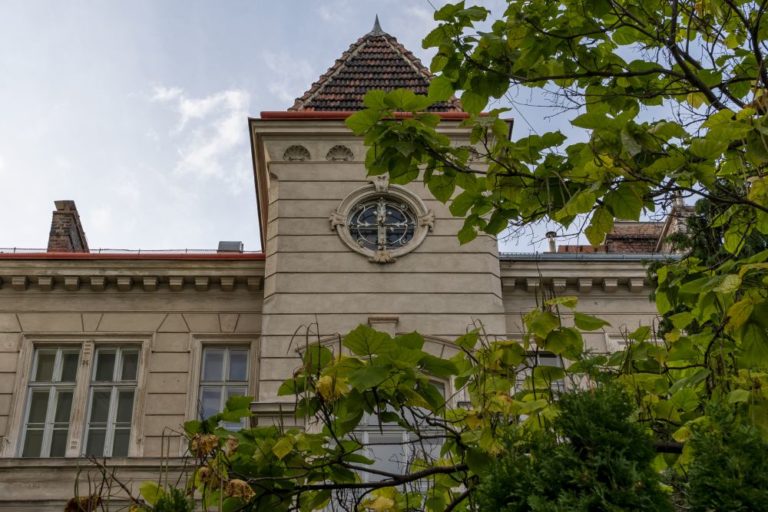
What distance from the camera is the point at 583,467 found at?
15.4ft

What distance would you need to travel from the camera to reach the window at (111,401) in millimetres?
14539

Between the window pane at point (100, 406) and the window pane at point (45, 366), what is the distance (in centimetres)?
85

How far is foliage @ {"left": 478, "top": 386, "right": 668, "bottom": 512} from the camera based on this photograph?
460 centimetres

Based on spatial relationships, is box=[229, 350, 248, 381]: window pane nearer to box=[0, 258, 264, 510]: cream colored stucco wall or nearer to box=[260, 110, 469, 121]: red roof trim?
box=[0, 258, 264, 510]: cream colored stucco wall

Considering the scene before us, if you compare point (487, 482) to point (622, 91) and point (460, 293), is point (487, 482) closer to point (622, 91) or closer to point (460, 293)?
point (622, 91)

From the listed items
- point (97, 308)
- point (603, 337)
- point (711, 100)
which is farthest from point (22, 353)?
point (711, 100)

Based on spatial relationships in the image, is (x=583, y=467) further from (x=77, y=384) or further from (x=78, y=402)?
(x=77, y=384)

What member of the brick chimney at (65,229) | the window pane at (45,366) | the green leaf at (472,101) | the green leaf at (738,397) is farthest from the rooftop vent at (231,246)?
the green leaf at (738,397)

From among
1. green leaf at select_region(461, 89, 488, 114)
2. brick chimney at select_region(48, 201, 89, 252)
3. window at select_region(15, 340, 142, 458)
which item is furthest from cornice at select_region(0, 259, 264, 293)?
green leaf at select_region(461, 89, 488, 114)

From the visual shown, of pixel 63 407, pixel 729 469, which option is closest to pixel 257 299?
pixel 63 407

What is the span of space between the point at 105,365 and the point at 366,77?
25.8 ft

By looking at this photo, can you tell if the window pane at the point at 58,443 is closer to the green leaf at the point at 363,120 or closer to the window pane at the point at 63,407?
the window pane at the point at 63,407

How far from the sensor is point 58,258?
15.6 metres

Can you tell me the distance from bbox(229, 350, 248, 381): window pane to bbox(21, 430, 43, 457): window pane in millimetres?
3159
